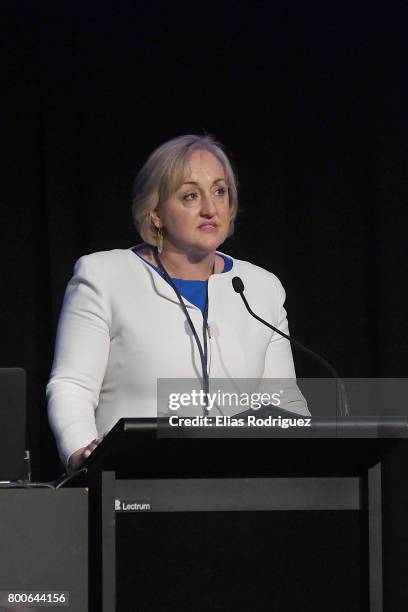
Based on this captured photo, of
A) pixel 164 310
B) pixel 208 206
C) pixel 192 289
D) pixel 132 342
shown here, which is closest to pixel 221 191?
pixel 208 206

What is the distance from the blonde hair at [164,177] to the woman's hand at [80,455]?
2.35ft

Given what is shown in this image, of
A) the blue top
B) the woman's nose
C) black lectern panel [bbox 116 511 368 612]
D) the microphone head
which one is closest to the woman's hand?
black lectern panel [bbox 116 511 368 612]

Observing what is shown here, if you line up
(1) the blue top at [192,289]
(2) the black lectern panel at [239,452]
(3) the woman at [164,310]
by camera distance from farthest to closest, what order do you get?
(1) the blue top at [192,289] → (3) the woman at [164,310] → (2) the black lectern panel at [239,452]

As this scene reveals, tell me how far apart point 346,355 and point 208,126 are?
3.02ft

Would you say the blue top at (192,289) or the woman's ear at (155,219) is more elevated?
the woman's ear at (155,219)

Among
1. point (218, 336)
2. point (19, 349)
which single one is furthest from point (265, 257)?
point (218, 336)

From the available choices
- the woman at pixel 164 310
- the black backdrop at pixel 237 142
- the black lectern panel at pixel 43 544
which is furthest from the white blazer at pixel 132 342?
the black backdrop at pixel 237 142

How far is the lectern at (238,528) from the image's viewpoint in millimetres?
1881

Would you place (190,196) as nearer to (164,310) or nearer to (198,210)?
(198,210)

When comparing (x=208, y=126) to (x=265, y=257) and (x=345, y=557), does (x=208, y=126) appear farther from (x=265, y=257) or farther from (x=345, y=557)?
(x=345, y=557)

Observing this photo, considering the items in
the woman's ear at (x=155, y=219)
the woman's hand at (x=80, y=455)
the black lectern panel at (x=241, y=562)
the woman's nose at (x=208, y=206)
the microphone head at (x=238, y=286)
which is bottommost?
the black lectern panel at (x=241, y=562)

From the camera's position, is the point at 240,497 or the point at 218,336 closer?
the point at 240,497

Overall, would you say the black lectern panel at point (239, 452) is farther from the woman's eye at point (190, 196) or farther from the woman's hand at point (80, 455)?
the woman's eye at point (190, 196)

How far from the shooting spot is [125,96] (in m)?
3.93
